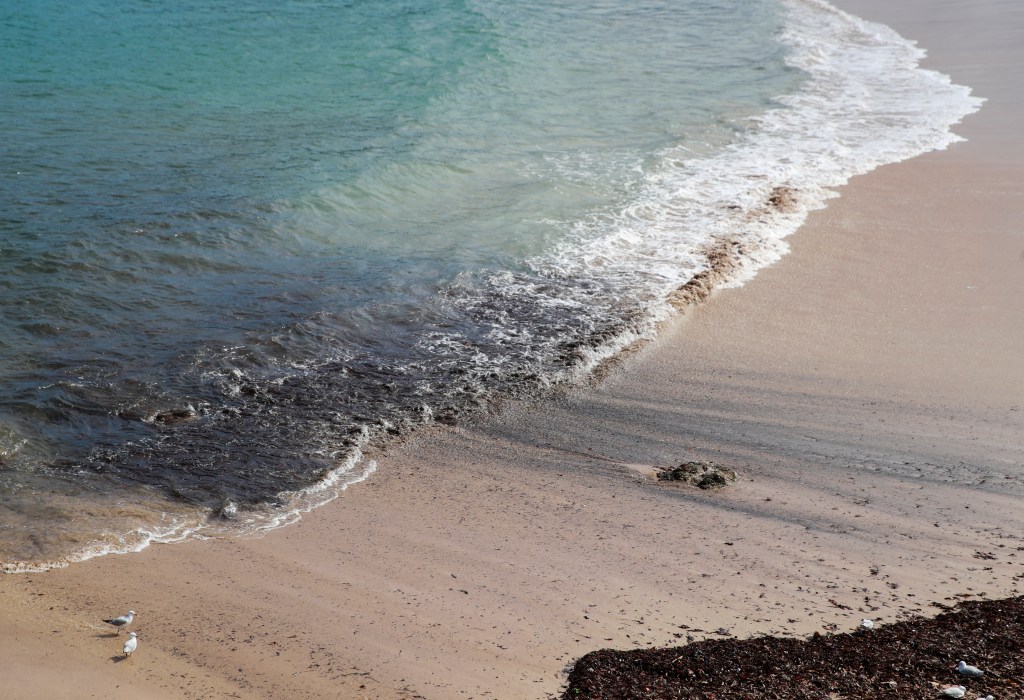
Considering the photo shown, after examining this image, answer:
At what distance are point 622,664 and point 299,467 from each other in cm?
253

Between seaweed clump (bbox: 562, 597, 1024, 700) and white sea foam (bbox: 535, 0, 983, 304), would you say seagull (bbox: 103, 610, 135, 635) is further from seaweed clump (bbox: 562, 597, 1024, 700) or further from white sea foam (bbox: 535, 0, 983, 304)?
white sea foam (bbox: 535, 0, 983, 304)

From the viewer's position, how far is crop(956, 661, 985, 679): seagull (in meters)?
3.45

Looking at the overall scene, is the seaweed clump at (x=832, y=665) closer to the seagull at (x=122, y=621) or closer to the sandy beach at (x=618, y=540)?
the sandy beach at (x=618, y=540)

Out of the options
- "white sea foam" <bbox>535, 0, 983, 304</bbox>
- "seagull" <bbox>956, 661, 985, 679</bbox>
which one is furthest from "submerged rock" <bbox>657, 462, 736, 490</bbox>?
"white sea foam" <bbox>535, 0, 983, 304</bbox>

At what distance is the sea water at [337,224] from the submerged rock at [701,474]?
1441 millimetres

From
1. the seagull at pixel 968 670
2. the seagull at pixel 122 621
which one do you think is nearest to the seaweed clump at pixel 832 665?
the seagull at pixel 968 670

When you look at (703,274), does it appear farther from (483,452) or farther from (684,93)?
(684,93)

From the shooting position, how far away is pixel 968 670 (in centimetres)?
346

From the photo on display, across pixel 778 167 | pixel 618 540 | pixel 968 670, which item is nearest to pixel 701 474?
pixel 618 540

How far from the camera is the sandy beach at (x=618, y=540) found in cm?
372

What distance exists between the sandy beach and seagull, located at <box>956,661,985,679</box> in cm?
41

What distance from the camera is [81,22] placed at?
20.8m

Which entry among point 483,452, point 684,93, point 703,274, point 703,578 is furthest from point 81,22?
point 703,578

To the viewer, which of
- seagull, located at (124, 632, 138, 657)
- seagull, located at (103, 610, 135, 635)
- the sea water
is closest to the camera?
seagull, located at (124, 632, 138, 657)
